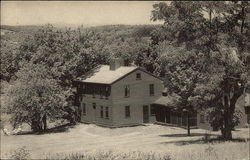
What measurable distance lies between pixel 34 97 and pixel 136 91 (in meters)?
13.7

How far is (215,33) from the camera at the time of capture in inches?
1425

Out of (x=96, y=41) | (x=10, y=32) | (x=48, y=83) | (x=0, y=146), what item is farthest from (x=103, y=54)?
(x=10, y=32)

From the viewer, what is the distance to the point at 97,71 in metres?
64.6

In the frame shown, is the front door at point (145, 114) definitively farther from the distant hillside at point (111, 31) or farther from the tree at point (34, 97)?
the distant hillside at point (111, 31)

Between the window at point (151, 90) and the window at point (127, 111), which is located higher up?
the window at point (151, 90)

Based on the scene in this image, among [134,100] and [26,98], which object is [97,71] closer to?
[134,100]

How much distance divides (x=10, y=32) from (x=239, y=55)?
107m

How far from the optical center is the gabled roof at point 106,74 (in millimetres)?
59941

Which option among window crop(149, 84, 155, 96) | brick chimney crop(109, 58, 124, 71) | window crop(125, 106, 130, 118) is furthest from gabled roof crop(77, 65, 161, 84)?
window crop(125, 106, 130, 118)

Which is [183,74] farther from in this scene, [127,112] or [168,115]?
[127,112]

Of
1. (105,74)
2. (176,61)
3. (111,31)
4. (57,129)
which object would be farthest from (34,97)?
(111,31)

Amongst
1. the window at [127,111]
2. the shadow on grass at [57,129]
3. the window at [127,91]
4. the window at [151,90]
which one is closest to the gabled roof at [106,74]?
the window at [127,91]

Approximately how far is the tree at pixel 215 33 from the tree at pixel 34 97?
2389 centimetres

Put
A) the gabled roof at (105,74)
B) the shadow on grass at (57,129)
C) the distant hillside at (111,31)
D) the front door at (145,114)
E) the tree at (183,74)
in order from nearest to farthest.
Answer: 1. the tree at (183,74)
2. the shadow on grass at (57,129)
3. the gabled roof at (105,74)
4. the front door at (145,114)
5. the distant hillside at (111,31)
